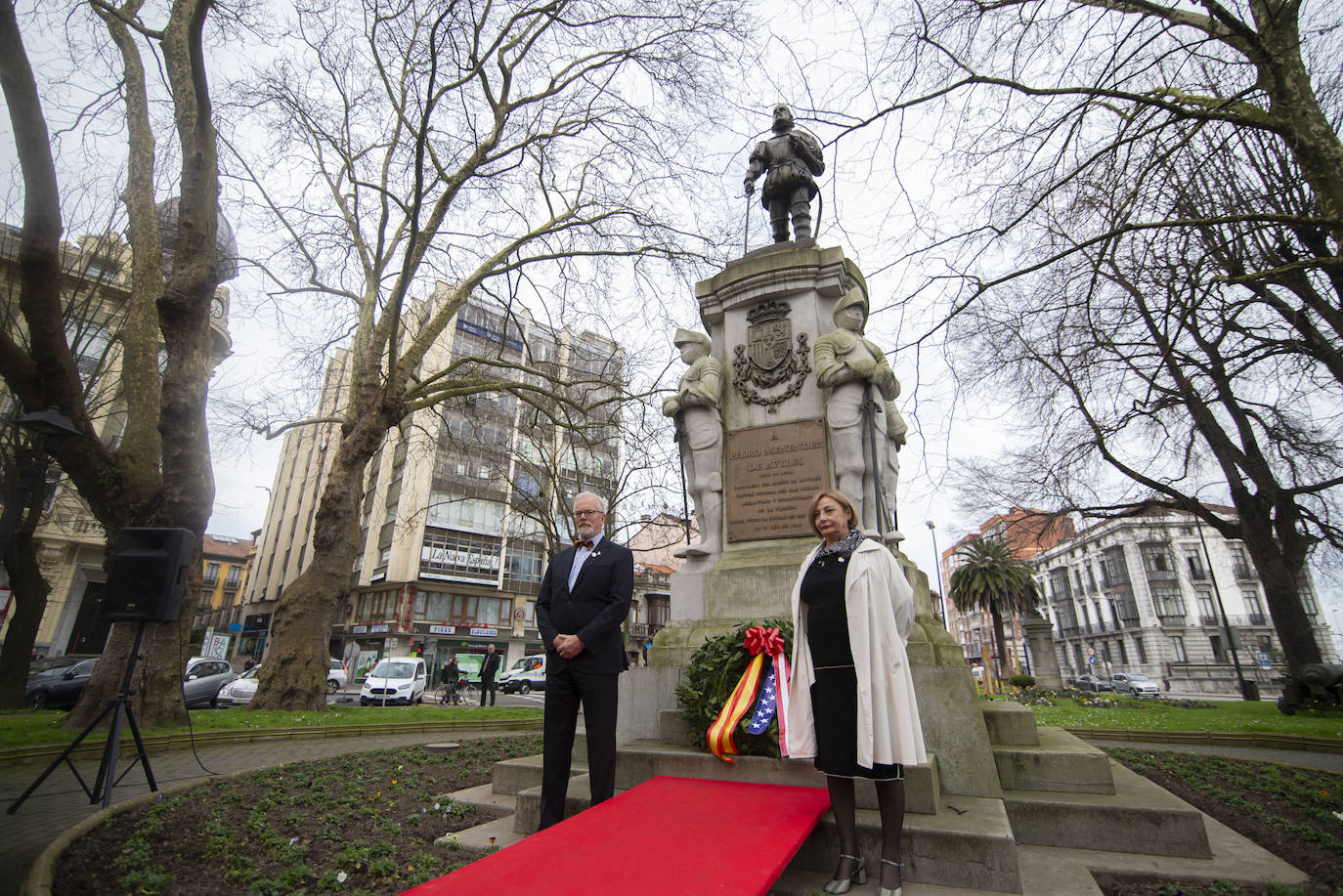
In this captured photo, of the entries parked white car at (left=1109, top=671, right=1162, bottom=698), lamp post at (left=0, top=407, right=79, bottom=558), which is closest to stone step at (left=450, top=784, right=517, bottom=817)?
lamp post at (left=0, top=407, right=79, bottom=558)

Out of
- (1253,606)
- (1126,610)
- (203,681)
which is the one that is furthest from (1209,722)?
(1253,606)

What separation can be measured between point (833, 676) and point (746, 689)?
996 mm

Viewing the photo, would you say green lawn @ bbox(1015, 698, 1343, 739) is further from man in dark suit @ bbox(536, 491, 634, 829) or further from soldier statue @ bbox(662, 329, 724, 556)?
man in dark suit @ bbox(536, 491, 634, 829)

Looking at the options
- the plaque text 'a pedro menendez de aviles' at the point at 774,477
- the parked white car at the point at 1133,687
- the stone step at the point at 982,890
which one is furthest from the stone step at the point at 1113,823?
the parked white car at the point at 1133,687

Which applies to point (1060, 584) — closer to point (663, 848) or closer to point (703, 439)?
point (703, 439)

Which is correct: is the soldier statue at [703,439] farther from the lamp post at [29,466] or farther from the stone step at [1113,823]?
the lamp post at [29,466]

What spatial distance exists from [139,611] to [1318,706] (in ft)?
70.5

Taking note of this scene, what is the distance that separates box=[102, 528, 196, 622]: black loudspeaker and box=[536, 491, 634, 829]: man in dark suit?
10.7ft

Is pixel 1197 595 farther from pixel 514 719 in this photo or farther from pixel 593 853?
pixel 593 853

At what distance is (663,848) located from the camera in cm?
273

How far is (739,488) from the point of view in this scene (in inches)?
234

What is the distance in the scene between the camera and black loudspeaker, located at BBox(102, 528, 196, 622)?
16.3ft

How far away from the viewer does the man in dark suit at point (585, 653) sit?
364cm

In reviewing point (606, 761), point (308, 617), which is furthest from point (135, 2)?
point (606, 761)
